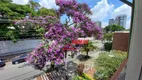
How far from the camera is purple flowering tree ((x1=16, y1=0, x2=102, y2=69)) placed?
2.87 metres

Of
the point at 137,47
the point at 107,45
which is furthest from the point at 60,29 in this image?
Result: the point at 107,45

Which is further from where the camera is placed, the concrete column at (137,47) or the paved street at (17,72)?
the paved street at (17,72)

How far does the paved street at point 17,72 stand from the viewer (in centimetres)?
230

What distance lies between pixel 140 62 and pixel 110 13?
4.36 meters

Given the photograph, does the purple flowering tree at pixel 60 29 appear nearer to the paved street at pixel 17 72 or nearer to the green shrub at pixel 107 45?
the paved street at pixel 17 72

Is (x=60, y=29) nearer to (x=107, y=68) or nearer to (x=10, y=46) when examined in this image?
(x=10, y=46)

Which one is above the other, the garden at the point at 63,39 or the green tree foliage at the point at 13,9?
the green tree foliage at the point at 13,9

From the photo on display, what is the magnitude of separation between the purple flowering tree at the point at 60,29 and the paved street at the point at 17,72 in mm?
226

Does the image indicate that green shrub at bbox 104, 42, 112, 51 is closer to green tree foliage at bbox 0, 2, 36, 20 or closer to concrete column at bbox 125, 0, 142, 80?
green tree foliage at bbox 0, 2, 36, 20

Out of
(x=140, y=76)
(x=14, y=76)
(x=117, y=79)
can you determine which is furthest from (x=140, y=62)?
(x=14, y=76)

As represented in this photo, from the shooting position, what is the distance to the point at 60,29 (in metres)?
3.01

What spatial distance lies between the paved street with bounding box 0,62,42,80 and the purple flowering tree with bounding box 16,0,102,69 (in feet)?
0.74

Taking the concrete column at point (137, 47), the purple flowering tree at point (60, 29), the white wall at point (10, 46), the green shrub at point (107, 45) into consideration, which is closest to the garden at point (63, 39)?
the purple flowering tree at point (60, 29)

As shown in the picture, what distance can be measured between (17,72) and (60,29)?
134 cm
